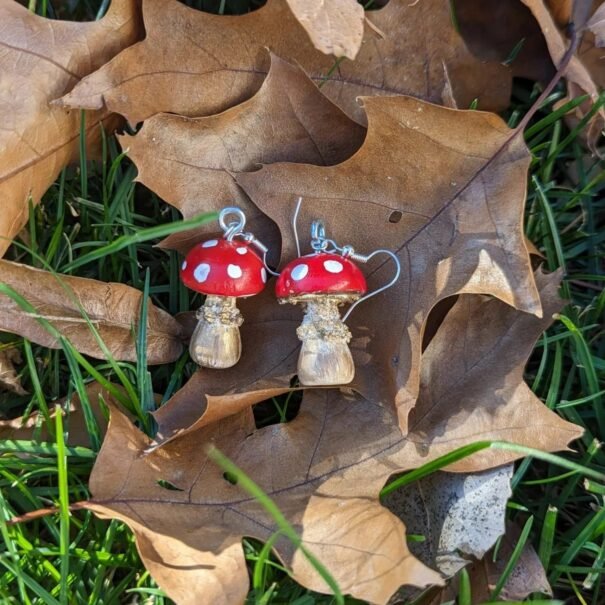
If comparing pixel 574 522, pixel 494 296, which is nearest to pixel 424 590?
pixel 574 522

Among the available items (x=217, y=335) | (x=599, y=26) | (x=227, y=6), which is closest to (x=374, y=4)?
(x=227, y=6)

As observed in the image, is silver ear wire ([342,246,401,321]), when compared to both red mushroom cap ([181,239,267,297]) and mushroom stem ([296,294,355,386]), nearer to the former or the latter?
mushroom stem ([296,294,355,386])

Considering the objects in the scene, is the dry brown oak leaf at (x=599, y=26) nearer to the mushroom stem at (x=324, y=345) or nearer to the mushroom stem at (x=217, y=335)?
the mushroom stem at (x=324, y=345)

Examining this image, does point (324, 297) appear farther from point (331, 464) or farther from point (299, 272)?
point (331, 464)

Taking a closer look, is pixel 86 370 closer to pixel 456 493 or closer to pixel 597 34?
pixel 456 493

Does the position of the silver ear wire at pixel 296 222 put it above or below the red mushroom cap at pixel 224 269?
above

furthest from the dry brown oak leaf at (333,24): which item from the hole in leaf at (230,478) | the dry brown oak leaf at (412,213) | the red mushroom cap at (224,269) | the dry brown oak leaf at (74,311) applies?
the hole in leaf at (230,478)
